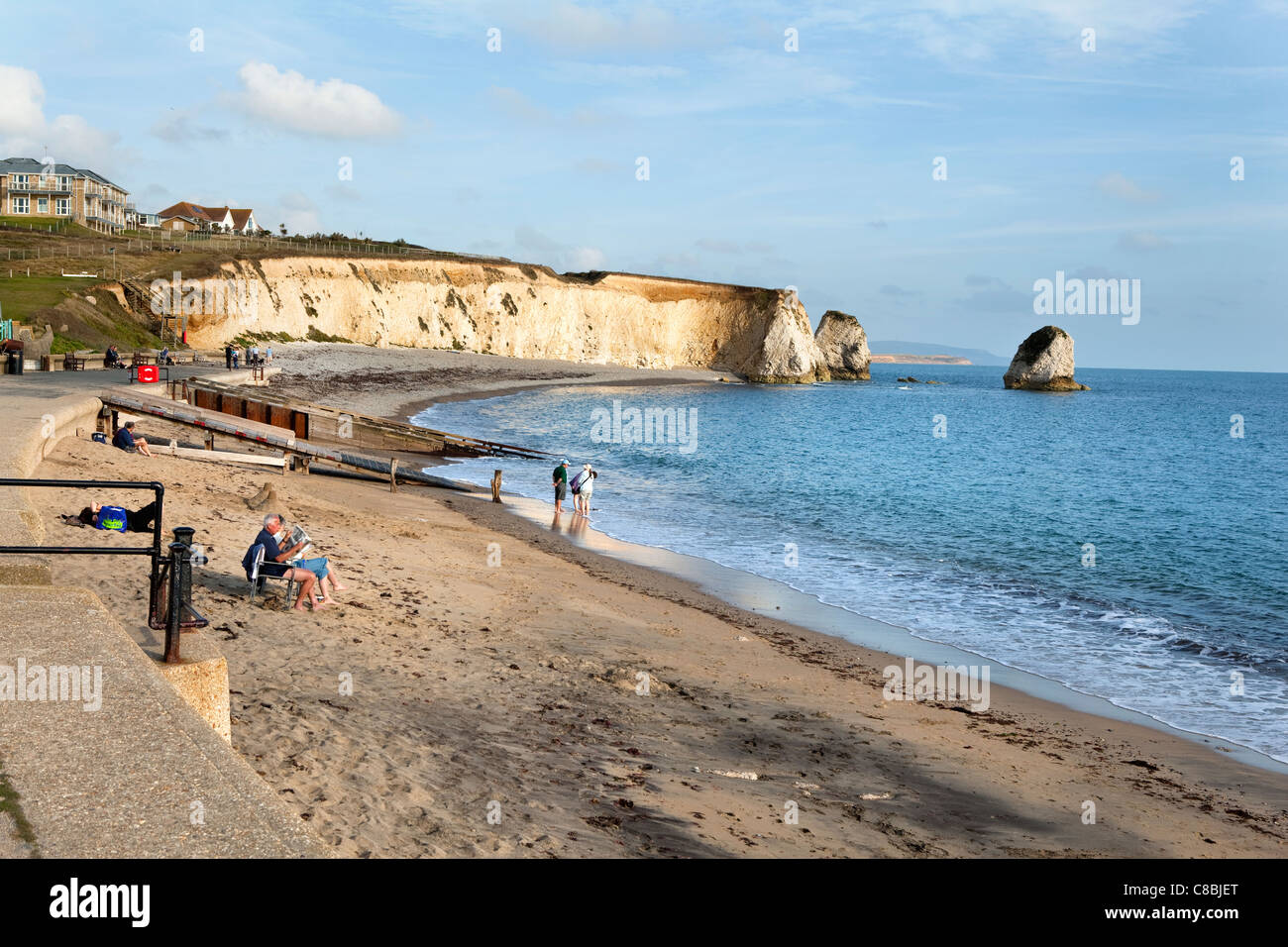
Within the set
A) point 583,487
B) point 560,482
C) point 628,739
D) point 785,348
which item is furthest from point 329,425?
point 785,348

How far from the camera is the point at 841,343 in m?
151

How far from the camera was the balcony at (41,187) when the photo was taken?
8950cm

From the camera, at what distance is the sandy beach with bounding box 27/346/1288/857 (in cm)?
722

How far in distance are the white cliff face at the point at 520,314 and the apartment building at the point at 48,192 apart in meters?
26.8

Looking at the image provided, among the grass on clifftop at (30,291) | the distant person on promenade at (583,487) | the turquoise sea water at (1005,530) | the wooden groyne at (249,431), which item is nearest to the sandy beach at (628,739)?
the turquoise sea water at (1005,530)

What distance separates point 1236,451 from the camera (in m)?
62.5

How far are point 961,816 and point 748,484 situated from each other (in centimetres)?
2713

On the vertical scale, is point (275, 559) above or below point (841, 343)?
below

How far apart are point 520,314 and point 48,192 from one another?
1763 inches

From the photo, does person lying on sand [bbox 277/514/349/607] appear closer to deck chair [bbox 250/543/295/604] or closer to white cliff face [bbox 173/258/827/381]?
deck chair [bbox 250/543/295/604]

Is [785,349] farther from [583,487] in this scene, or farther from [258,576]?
[258,576]

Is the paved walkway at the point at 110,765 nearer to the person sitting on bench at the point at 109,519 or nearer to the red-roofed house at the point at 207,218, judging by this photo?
the person sitting on bench at the point at 109,519

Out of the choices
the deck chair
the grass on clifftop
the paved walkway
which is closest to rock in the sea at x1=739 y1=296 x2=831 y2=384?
the grass on clifftop
